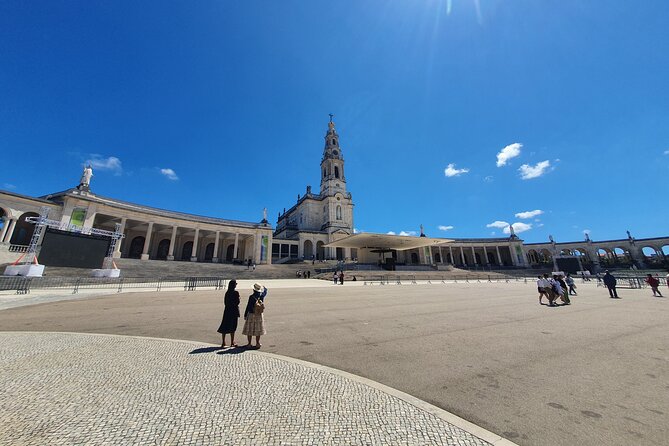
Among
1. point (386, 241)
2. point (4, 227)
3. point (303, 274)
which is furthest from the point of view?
point (386, 241)

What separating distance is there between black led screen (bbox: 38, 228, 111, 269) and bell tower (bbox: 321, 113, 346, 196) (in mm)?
42595

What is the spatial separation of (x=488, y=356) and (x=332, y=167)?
6210 cm

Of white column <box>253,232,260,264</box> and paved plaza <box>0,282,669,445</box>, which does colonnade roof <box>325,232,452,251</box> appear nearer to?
white column <box>253,232,260,264</box>

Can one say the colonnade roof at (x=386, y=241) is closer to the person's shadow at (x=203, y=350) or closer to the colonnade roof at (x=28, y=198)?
the person's shadow at (x=203, y=350)

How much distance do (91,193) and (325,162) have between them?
4541 centimetres

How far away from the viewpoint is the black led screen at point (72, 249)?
25609 mm

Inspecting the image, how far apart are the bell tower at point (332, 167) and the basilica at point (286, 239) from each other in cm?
26

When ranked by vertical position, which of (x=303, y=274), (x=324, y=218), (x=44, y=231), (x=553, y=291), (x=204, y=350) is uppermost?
(x=324, y=218)

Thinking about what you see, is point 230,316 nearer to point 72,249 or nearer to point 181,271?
point 181,271

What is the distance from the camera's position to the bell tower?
6275cm

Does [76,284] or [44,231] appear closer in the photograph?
[76,284]

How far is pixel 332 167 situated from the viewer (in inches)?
2547

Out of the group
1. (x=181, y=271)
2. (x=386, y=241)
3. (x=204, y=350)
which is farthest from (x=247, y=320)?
(x=386, y=241)

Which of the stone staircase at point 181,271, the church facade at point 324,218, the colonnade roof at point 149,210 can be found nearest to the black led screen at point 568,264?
the church facade at point 324,218
